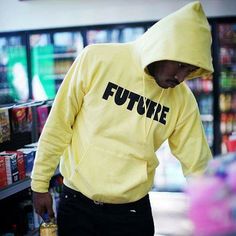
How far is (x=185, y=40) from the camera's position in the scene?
4.22 ft

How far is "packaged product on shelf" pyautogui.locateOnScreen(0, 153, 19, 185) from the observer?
2.34 m

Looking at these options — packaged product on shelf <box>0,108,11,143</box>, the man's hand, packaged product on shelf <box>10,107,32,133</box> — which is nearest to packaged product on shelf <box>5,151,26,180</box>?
packaged product on shelf <box>0,108,11,143</box>

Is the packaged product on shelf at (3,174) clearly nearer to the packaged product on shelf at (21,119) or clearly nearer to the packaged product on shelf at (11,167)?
the packaged product on shelf at (11,167)

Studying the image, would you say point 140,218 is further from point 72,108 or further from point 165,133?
point 72,108

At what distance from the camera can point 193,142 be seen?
1592 mm

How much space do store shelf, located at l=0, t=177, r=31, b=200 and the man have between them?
0.70 metres

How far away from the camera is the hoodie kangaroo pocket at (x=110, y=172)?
1.47m

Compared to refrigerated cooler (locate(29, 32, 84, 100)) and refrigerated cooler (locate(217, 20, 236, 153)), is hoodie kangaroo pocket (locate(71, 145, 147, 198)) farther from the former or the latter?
refrigerated cooler (locate(29, 32, 84, 100))

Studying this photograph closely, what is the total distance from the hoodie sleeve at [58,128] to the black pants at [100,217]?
0.12 metres

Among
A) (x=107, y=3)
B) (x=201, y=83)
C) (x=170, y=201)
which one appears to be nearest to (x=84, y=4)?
(x=107, y=3)

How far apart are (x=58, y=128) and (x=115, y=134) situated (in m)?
0.24

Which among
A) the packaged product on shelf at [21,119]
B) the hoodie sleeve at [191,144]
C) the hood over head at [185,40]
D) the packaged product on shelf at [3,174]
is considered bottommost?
the packaged product on shelf at [3,174]

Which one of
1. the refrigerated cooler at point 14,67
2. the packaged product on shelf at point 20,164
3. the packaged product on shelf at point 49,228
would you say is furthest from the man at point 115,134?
the refrigerated cooler at point 14,67

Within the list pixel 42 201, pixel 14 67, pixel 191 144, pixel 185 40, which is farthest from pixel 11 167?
pixel 14 67
